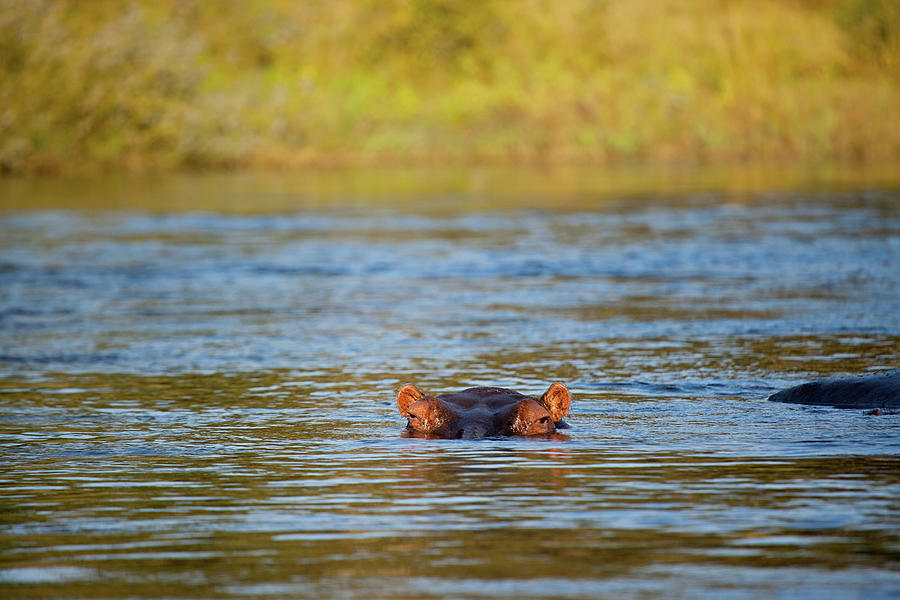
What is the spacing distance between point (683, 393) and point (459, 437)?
2010 millimetres

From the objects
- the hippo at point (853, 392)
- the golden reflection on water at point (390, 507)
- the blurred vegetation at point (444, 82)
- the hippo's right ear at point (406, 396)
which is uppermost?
the blurred vegetation at point (444, 82)

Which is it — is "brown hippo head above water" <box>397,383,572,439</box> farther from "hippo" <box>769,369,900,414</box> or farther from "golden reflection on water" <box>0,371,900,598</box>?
"hippo" <box>769,369,900,414</box>

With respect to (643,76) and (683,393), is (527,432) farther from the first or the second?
(643,76)

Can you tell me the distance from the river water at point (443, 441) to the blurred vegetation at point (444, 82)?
39.0 ft

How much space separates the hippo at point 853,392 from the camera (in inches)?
321

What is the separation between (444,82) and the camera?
42156mm

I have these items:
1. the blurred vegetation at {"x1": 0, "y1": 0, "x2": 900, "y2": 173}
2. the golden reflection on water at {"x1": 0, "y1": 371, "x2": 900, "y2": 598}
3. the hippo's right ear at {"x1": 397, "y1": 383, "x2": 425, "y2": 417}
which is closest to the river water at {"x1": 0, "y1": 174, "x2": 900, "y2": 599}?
the golden reflection on water at {"x1": 0, "y1": 371, "x2": 900, "y2": 598}

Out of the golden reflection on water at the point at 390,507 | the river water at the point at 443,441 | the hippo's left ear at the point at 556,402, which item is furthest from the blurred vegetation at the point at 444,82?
the hippo's left ear at the point at 556,402

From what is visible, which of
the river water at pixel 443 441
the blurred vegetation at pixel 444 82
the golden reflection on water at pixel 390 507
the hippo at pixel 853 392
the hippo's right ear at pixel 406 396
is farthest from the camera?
the blurred vegetation at pixel 444 82

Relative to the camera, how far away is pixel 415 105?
40438 millimetres

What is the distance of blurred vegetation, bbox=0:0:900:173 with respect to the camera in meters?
32.8

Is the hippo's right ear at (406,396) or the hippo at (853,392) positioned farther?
the hippo at (853,392)

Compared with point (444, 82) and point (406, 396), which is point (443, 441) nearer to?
point (406, 396)

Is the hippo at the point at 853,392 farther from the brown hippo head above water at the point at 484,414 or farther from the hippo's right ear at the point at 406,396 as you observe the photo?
the hippo's right ear at the point at 406,396
